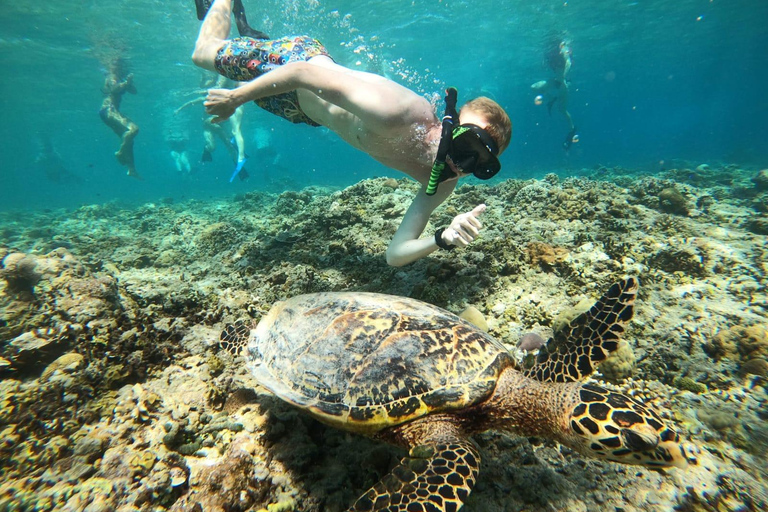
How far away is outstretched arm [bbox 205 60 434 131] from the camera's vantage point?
254cm

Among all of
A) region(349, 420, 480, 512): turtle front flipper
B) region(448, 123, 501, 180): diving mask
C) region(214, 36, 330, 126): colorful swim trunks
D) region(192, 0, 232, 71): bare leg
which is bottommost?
region(349, 420, 480, 512): turtle front flipper

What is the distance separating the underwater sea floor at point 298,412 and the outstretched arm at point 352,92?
5.74ft

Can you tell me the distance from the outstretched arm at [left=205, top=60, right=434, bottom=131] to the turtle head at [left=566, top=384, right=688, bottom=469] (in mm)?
2407

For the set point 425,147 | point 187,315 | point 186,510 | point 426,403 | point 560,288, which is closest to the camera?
point 186,510

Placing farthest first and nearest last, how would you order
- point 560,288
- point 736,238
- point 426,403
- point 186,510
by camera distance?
1. point 736,238
2. point 560,288
3. point 426,403
4. point 186,510

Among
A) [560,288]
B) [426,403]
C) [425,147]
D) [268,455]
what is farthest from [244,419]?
[560,288]

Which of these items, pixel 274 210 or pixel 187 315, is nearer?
pixel 187 315

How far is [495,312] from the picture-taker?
3137 mm

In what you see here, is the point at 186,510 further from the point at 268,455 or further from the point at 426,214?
the point at 426,214

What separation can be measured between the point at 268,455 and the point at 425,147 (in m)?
2.73

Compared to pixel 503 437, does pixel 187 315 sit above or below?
above

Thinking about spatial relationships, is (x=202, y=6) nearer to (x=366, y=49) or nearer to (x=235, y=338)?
(x=235, y=338)

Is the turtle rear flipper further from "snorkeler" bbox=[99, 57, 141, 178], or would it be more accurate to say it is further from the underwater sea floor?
"snorkeler" bbox=[99, 57, 141, 178]

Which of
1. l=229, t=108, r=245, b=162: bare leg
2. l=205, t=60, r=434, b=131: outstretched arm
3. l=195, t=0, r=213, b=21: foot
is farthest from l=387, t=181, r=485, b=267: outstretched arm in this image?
l=229, t=108, r=245, b=162: bare leg
